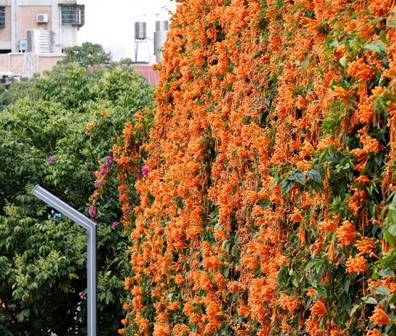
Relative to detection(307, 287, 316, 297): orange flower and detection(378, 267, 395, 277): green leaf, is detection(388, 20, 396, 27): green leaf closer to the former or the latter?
detection(378, 267, 395, 277): green leaf

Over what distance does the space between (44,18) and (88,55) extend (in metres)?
22.3

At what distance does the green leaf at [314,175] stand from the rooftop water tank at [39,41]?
52.2 metres

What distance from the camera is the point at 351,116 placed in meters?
2.85

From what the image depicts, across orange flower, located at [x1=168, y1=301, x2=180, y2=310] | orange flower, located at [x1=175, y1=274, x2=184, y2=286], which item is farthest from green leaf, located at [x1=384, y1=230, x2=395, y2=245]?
orange flower, located at [x1=168, y1=301, x2=180, y2=310]

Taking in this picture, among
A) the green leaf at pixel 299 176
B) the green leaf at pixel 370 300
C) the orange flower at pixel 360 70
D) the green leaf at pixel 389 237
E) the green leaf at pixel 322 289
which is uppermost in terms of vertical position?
the orange flower at pixel 360 70

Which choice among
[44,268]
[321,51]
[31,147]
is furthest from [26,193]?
[321,51]

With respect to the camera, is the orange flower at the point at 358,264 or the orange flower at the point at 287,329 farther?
the orange flower at the point at 287,329

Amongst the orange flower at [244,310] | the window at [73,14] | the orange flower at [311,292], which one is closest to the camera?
the orange flower at [311,292]

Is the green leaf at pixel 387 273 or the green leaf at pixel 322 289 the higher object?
the green leaf at pixel 387 273

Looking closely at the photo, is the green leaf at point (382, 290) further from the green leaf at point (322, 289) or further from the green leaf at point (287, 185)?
the green leaf at point (287, 185)

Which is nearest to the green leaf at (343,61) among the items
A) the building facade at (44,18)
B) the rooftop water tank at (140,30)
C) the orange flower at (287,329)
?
the orange flower at (287,329)

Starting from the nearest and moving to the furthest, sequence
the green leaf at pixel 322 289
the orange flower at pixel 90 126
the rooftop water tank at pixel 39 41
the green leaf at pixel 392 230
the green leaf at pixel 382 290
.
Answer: the green leaf at pixel 392 230 < the green leaf at pixel 382 290 < the green leaf at pixel 322 289 < the orange flower at pixel 90 126 < the rooftop water tank at pixel 39 41

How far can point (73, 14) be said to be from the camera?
6303 centimetres

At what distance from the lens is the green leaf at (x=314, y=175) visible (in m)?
2.96
